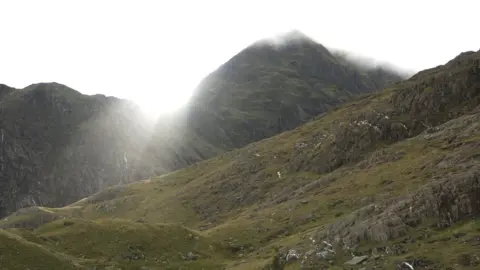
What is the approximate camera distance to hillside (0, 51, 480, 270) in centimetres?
4522

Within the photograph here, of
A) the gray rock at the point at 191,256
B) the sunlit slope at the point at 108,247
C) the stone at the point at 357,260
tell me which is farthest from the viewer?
the gray rock at the point at 191,256

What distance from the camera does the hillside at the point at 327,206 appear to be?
4522 cm

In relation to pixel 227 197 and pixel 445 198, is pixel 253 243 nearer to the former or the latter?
pixel 445 198

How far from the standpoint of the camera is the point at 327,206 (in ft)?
252

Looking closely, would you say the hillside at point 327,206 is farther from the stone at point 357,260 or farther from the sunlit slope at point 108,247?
the stone at point 357,260

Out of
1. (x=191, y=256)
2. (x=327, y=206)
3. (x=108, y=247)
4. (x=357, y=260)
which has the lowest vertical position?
(x=191, y=256)

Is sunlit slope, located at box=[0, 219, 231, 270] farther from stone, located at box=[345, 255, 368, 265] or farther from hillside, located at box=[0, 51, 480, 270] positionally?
stone, located at box=[345, 255, 368, 265]

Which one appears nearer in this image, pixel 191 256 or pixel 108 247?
pixel 108 247

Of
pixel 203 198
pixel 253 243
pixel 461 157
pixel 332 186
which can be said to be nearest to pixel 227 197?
pixel 203 198

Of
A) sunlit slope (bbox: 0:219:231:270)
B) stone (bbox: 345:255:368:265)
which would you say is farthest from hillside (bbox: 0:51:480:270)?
stone (bbox: 345:255:368:265)

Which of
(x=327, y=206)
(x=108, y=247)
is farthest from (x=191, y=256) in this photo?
(x=327, y=206)

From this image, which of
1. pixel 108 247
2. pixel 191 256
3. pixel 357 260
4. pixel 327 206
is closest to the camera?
pixel 357 260

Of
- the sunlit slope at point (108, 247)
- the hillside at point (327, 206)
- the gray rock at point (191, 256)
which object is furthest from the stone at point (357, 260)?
the gray rock at point (191, 256)

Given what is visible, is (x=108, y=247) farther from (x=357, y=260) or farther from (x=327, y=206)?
(x=327, y=206)
